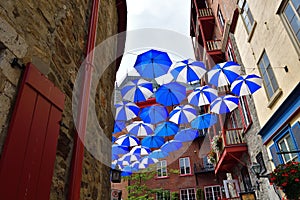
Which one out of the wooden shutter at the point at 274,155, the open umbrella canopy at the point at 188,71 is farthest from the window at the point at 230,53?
the wooden shutter at the point at 274,155

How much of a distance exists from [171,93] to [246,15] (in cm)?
489

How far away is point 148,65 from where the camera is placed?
966cm

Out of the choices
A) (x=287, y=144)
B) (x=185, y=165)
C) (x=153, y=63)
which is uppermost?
(x=153, y=63)

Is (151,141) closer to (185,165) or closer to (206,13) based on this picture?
(185,165)

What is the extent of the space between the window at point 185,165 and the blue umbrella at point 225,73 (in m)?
14.8

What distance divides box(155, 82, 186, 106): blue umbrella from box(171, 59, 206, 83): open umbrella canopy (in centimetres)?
111

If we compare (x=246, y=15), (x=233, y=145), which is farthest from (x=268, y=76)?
(x=233, y=145)

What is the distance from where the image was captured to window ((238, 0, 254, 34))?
33.6 ft

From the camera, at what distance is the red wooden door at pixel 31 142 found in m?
2.04

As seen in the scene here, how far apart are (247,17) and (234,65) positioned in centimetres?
285

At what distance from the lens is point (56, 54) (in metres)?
3.31

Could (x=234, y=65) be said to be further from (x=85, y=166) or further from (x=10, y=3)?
(x=10, y=3)

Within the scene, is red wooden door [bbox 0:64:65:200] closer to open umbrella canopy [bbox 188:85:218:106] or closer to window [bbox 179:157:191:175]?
open umbrella canopy [bbox 188:85:218:106]

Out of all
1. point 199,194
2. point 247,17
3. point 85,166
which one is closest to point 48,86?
point 85,166
